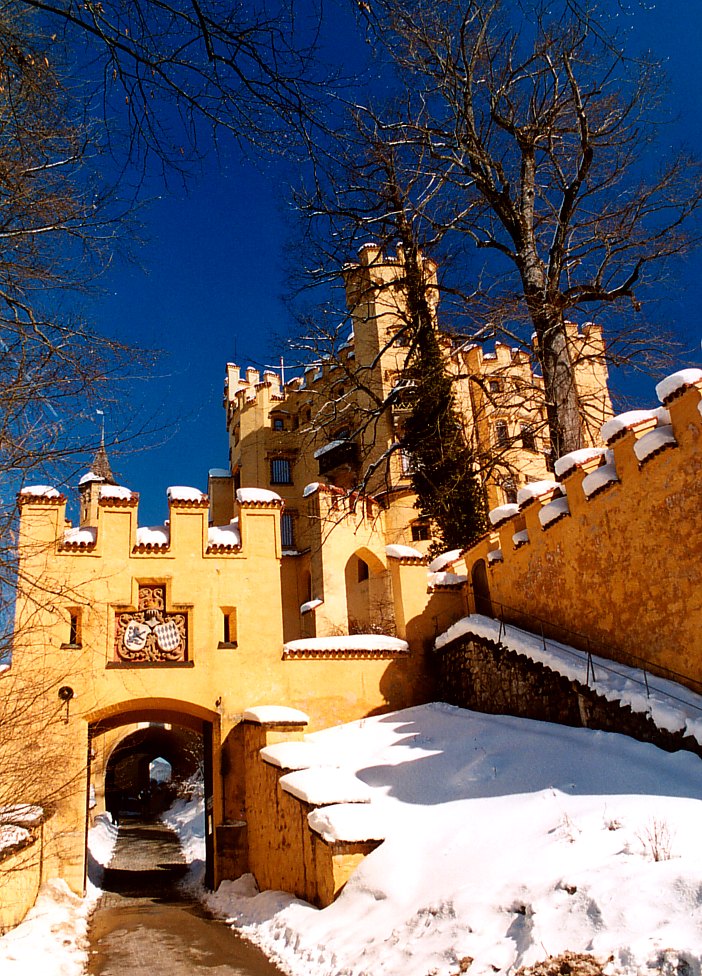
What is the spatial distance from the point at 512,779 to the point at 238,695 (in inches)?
277

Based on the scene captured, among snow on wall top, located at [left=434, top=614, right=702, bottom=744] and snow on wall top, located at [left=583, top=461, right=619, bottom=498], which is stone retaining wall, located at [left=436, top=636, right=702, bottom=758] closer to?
snow on wall top, located at [left=434, top=614, right=702, bottom=744]

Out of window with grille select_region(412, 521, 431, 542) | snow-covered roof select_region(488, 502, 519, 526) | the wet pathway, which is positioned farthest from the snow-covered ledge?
window with grille select_region(412, 521, 431, 542)

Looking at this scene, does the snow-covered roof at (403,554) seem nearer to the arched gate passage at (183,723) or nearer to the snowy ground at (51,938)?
the arched gate passage at (183,723)

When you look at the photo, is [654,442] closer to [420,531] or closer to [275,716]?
[275,716]

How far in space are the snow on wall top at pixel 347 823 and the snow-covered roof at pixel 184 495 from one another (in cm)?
766

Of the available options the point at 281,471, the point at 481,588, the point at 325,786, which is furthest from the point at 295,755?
the point at 281,471

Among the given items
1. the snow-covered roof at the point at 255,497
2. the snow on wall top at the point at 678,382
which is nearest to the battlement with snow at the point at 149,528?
the snow-covered roof at the point at 255,497

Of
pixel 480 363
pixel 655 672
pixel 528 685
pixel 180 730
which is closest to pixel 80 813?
pixel 528 685

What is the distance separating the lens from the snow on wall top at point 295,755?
1241 centimetres

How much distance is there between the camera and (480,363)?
3341 cm

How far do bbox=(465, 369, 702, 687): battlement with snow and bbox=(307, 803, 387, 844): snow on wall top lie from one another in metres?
4.07

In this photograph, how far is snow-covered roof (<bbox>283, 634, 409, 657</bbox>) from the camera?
52.9 ft

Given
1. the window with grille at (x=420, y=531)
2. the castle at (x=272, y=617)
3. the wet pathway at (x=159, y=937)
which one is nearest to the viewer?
the wet pathway at (x=159, y=937)

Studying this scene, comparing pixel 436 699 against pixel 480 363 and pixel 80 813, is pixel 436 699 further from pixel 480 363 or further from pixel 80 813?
pixel 480 363
